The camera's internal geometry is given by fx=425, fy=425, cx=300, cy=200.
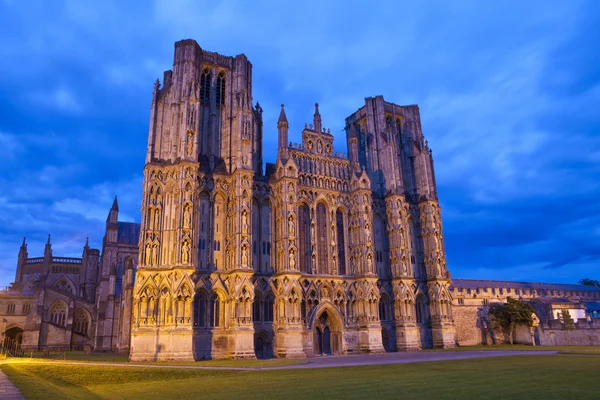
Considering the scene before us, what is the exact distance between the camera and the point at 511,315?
56.4 meters

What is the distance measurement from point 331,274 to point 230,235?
510 inches

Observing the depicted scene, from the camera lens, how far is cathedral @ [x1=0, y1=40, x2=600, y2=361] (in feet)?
139

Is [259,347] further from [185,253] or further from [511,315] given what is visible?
[511,315]

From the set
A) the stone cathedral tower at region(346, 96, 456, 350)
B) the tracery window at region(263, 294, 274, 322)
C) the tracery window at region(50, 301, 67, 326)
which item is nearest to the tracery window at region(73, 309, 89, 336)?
the tracery window at region(50, 301, 67, 326)

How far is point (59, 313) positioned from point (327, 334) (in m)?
52.6

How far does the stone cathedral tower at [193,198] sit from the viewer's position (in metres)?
40.9

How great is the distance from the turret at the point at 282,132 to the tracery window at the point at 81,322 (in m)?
53.1

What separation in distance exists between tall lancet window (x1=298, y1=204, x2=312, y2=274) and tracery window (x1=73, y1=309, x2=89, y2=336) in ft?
164

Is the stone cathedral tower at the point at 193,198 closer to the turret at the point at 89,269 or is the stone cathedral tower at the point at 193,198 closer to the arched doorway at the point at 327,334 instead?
the arched doorway at the point at 327,334

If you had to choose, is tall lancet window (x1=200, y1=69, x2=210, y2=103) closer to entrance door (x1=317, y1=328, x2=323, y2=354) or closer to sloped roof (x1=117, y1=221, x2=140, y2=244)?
entrance door (x1=317, y1=328, x2=323, y2=354)

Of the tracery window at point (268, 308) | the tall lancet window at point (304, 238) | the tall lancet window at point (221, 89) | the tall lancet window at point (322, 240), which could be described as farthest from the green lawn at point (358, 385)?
the tall lancet window at point (221, 89)

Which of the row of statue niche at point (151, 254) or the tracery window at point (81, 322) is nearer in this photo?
the row of statue niche at point (151, 254)

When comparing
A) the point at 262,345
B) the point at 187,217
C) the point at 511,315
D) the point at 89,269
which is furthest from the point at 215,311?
the point at 89,269

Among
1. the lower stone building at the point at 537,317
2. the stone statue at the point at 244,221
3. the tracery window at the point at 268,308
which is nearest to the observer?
the stone statue at the point at 244,221
